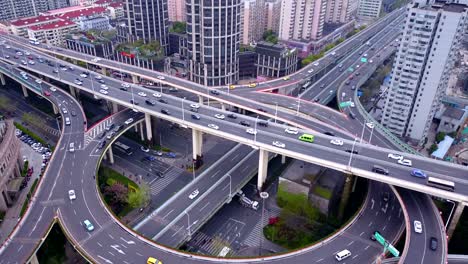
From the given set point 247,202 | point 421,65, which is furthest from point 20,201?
point 421,65

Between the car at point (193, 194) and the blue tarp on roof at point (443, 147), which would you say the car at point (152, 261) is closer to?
the car at point (193, 194)

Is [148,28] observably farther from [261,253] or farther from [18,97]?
[261,253]

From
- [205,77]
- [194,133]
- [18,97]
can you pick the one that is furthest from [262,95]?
[18,97]

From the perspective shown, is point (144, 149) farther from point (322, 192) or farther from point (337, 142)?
point (337, 142)

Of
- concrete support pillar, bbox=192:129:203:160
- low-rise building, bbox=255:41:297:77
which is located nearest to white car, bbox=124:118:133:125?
concrete support pillar, bbox=192:129:203:160

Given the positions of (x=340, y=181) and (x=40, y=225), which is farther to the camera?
(x=340, y=181)

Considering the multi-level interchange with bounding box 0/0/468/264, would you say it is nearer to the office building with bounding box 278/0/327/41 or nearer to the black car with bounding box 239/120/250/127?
the black car with bounding box 239/120/250/127

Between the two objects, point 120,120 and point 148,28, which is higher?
point 148,28
